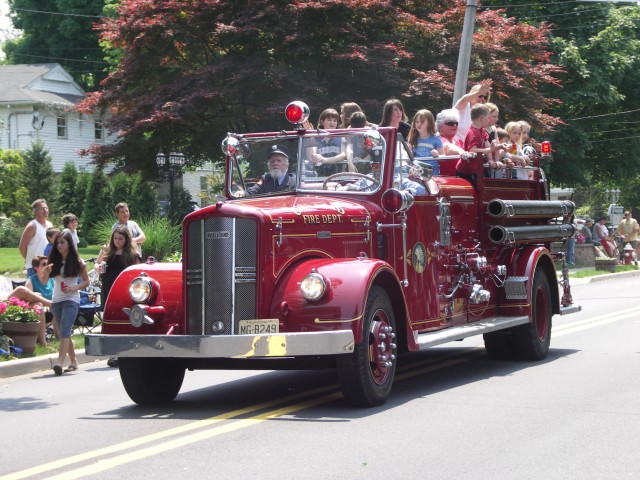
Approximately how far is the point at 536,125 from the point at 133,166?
10.8 metres

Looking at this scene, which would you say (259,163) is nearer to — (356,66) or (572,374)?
(572,374)

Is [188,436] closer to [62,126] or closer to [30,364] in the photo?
[30,364]

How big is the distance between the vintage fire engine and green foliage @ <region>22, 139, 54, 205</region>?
3850cm

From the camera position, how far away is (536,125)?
1136 inches

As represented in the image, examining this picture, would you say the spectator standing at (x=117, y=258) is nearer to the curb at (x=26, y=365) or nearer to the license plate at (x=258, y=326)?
the curb at (x=26, y=365)

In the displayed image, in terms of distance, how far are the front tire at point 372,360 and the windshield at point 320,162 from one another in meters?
1.32

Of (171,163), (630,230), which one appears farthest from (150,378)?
(630,230)

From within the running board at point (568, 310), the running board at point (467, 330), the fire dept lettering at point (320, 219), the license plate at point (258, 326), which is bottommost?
the running board at point (568, 310)

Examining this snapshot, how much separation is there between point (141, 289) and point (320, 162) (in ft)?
6.93

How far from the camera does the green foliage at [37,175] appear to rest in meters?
47.9

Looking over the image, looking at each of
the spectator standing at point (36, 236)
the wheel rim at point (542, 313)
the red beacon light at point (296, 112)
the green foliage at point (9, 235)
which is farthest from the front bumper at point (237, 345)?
the green foliage at point (9, 235)

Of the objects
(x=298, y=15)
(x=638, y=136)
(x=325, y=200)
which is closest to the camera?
(x=325, y=200)

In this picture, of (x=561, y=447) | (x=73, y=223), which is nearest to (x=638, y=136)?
(x=73, y=223)

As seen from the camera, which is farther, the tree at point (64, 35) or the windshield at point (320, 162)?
the tree at point (64, 35)
